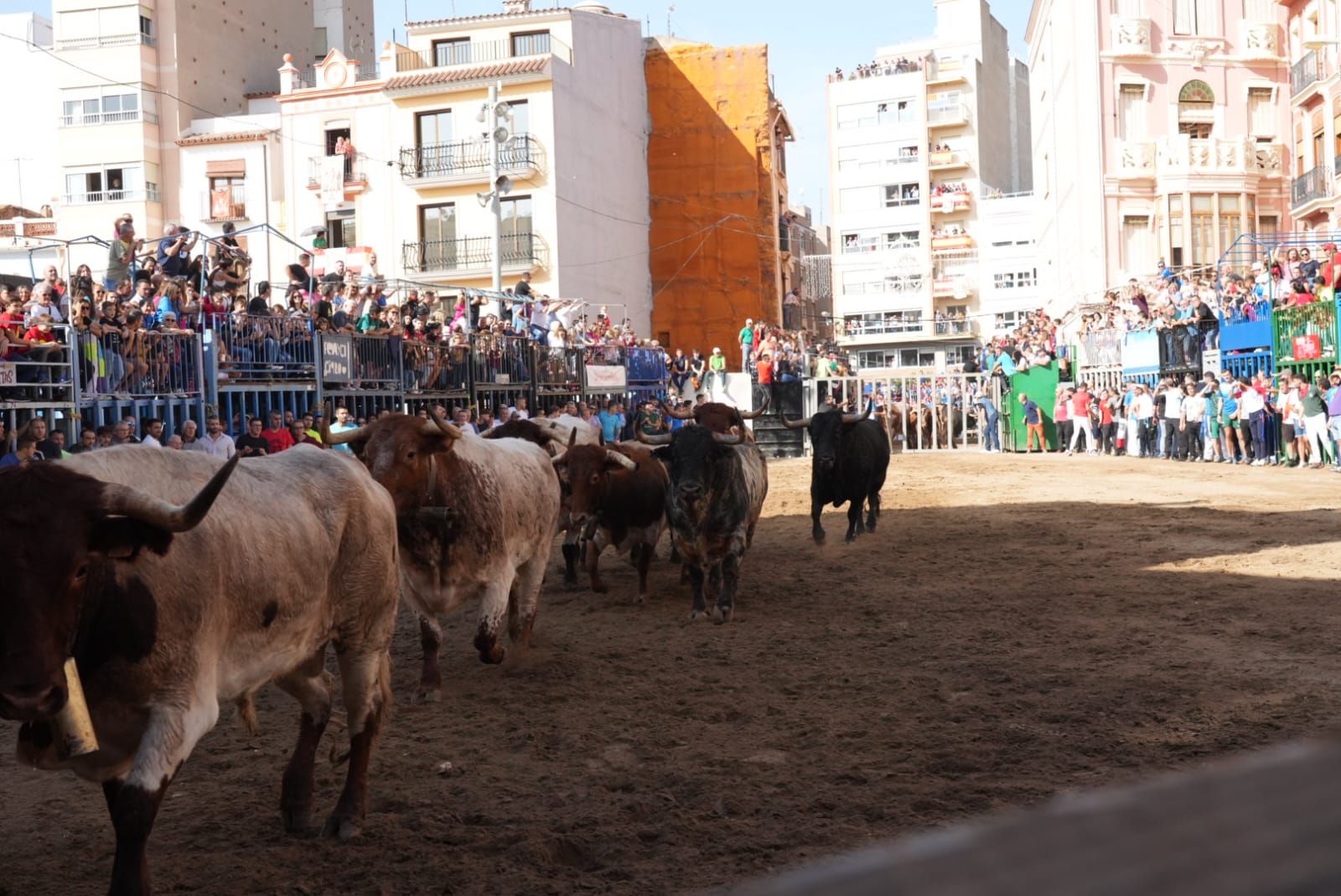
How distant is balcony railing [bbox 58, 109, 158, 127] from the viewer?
48.4 meters

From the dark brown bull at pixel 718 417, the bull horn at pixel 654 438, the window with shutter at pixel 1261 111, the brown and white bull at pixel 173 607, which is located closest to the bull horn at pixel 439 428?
the brown and white bull at pixel 173 607

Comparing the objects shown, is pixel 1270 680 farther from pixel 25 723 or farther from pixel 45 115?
pixel 45 115

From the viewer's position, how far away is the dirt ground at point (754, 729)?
5.18 metres

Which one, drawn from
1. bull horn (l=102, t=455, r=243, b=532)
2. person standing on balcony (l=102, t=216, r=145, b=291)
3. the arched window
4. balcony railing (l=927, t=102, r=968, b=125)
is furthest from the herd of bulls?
balcony railing (l=927, t=102, r=968, b=125)

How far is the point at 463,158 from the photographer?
1745 inches

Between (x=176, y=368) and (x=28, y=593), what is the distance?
1316cm

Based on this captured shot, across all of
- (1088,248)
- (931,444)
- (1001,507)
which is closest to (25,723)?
(1001,507)

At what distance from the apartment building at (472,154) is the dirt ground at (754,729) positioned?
3248 cm

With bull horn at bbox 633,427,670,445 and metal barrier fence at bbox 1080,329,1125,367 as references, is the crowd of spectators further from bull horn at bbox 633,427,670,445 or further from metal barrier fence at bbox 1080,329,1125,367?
bull horn at bbox 633,427,670,445

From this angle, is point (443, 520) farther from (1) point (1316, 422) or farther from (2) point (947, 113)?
(2) point (947, 113)

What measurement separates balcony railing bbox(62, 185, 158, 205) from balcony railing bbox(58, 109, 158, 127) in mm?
2548

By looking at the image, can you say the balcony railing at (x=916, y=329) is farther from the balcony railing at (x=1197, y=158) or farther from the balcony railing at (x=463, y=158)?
the balcony railing at (x=463, y=158)

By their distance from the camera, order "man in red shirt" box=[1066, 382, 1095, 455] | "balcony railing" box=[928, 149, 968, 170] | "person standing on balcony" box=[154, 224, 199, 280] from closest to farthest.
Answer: "person standing on balcony" box=[154, 224, 199, 280]
"man in red shirt" box=[1066, 382, 1095, 455]
"balcony railing" box=[928, 149, 968, 170]

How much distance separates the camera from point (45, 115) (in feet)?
168
